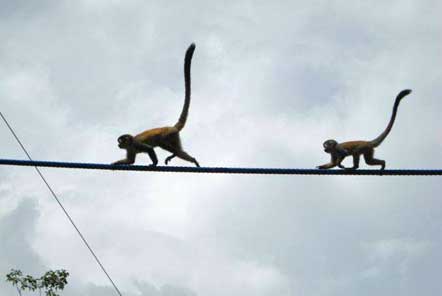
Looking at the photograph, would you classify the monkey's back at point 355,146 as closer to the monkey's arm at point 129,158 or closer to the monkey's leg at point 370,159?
the monkey's leg at point 370,159

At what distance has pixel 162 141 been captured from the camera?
12.0 meters

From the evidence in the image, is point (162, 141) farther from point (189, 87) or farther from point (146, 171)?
point (146, 171)

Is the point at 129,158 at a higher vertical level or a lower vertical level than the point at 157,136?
lower

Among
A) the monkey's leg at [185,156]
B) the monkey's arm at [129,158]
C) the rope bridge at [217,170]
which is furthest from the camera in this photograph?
the monkey's arm at [129,158]

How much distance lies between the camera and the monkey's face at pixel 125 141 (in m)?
12.1

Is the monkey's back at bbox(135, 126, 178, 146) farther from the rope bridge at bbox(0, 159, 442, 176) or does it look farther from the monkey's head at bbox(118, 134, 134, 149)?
the rope bridge at bbox(0, 159, 442, 176)

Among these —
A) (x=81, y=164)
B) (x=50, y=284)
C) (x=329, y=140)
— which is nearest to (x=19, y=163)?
(x=81, y=164)

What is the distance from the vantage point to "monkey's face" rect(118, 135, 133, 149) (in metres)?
12.1

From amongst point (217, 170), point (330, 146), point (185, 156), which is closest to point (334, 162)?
point (330, 146)

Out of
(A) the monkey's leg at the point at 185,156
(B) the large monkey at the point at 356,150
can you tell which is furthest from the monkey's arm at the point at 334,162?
(A) the monkey's leg at the point at 185,156

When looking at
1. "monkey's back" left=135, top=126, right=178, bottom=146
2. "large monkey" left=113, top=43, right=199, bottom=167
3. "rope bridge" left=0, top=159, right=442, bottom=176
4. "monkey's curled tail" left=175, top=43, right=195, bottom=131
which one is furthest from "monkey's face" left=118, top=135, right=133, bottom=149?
"rope bridge" left=0, top=159, right=442, bottom=176

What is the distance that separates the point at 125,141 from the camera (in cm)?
1213

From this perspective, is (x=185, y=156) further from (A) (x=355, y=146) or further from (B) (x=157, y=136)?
(A) (x=355, y=146)

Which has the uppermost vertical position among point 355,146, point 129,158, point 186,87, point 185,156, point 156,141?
point 186,87
